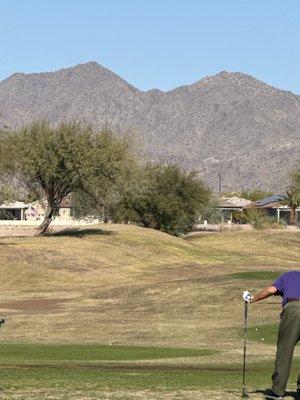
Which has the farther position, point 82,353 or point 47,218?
point 47,218

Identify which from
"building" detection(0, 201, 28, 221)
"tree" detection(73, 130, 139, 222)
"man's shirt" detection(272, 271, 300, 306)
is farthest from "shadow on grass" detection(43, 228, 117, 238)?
"building" detection(0, 201, 28, 221)

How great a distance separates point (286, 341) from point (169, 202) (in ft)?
339

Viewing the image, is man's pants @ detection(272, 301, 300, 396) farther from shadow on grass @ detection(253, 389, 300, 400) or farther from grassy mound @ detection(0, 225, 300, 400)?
grassy mound @ detection(0, 225, 300, 400)

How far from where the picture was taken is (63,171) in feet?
301

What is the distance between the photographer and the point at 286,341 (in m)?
15.9

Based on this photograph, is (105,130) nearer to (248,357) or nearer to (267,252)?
(267,252)

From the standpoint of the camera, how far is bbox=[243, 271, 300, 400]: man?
15.9 metres

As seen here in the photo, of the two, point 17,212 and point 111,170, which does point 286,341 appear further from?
point 17,212

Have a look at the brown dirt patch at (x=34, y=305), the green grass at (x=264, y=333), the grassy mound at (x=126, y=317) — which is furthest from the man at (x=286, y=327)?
the brown dirt patch at (x=34, y=305)

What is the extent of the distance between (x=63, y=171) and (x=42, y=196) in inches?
594

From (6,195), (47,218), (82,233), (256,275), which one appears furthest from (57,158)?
(256,275)

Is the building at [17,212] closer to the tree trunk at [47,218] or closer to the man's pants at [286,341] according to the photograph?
the tree trunk at [47,218]

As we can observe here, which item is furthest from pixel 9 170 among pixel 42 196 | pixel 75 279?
pixel 75 279

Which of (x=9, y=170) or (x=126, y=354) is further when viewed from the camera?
(x=9, y=170)
